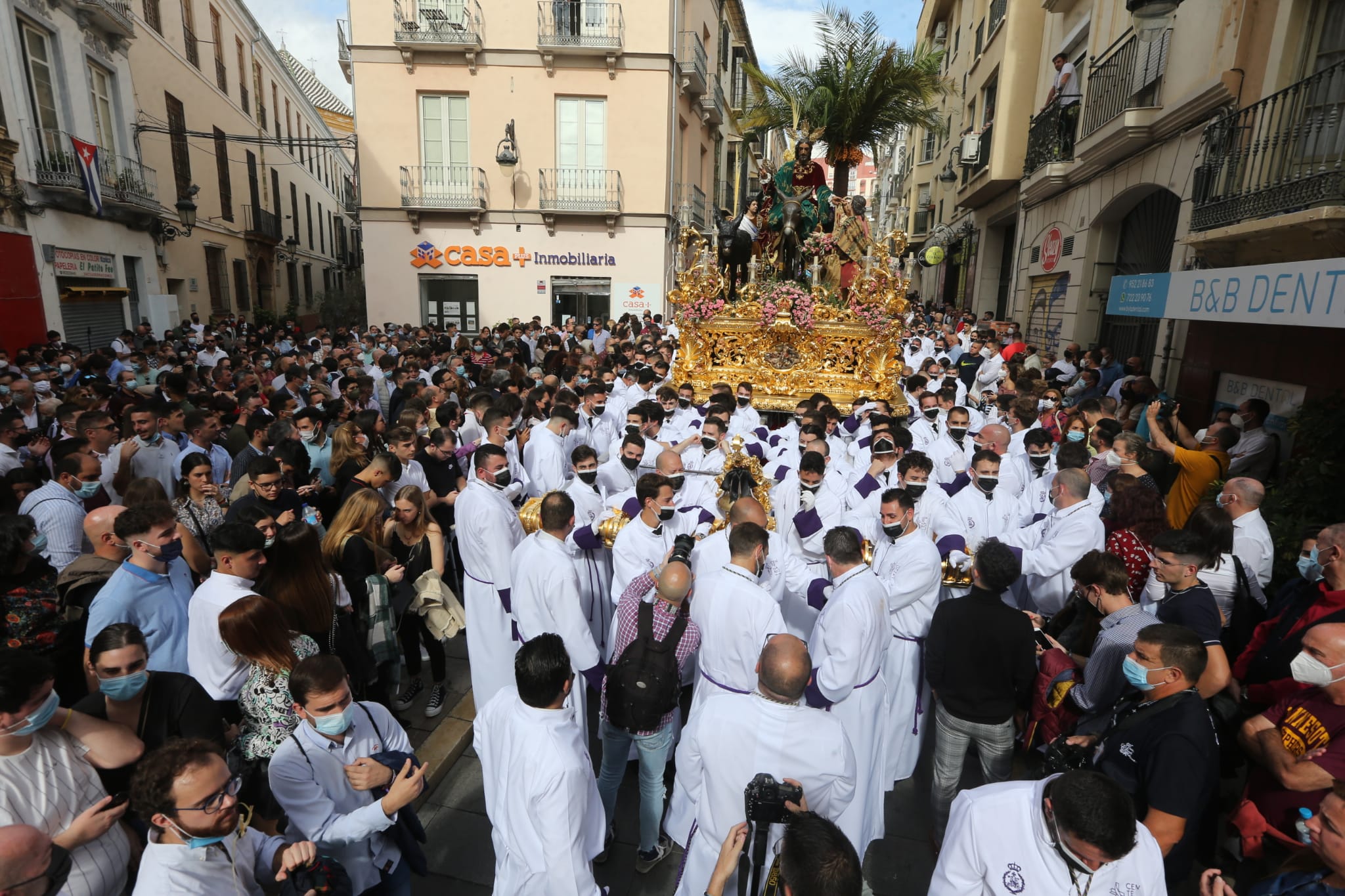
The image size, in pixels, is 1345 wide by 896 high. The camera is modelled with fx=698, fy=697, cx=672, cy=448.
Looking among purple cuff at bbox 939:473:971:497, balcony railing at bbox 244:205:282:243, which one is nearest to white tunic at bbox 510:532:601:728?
purple cuff at bbox 939:473:971:497

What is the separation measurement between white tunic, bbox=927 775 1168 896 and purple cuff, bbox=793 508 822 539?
255 cm

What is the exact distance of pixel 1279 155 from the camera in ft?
22.2

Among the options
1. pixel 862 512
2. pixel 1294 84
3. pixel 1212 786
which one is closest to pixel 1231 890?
pixel 1212 786

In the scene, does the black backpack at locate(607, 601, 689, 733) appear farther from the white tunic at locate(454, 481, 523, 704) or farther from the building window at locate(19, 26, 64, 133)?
the building window at locate(19, 26, 64, 133)

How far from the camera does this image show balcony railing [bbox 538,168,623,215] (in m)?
19.9

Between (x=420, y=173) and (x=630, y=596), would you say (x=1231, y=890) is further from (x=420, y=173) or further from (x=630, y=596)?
(x=420, y=173)

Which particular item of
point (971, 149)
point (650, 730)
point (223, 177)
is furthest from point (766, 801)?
point (223, 177)

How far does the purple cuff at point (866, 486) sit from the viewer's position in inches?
216

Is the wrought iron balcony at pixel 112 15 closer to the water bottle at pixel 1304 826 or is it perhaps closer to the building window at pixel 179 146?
the building window at pixel 179 146

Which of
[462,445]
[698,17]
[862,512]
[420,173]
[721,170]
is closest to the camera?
[862,512]

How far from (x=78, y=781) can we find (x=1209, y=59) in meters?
11.9

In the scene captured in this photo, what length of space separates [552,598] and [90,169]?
15600 millimetres

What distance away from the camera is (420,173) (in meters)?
19.8

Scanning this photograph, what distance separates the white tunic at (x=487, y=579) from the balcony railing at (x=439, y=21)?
60.8ft
